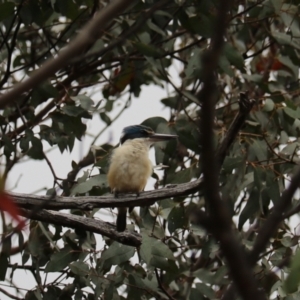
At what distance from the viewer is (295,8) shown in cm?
375

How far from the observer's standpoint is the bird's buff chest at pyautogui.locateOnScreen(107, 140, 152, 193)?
10.4 feet

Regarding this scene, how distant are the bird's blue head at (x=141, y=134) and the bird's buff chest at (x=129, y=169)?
14cm

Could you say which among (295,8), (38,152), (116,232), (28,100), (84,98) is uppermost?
(295,8)

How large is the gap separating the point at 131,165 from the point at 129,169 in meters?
0.05

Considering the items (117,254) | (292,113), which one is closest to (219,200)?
(117,254)

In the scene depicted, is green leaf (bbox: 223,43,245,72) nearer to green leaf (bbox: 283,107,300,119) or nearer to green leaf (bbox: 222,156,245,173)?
green leaf (bbox: 283,107,300,119)

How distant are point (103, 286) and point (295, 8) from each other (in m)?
1.78

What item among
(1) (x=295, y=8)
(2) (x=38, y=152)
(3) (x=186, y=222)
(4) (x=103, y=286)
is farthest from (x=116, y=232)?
(1) (x=295, y=8)

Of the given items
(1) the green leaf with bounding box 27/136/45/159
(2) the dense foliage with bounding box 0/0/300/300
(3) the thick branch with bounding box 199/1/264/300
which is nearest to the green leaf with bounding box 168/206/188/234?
(2) the dense foliage with bounding box 0/0/300/300

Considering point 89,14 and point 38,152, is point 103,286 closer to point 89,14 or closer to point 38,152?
point 38,152

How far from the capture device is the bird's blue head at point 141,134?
11.6 feet

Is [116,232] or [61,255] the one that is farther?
[61,255]

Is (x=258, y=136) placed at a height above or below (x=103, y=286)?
above

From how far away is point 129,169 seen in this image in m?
3.24
